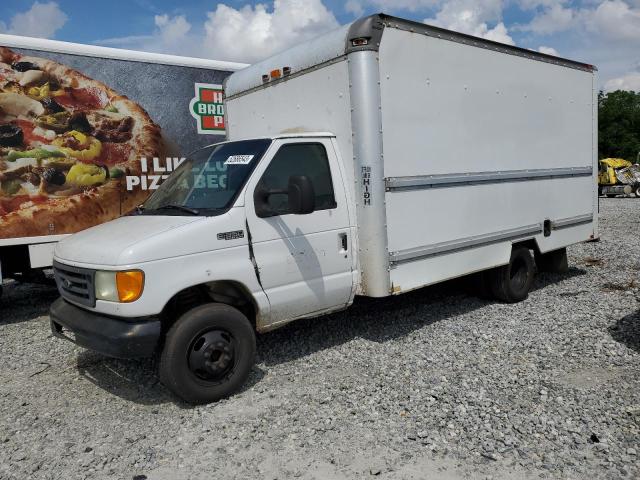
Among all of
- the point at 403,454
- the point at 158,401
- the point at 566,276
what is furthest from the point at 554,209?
the point at 158,401

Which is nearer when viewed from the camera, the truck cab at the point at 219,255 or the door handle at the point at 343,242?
the truck cab at the point at 219,255

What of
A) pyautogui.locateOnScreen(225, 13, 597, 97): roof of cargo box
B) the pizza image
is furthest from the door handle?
the pizza image

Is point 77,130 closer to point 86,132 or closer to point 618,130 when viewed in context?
point 86,132

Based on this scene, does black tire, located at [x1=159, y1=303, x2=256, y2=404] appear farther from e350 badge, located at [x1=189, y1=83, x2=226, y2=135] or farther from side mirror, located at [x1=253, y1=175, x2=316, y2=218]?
e350 badge, located at [x1=189, y1=83, x2=226, y2=135]

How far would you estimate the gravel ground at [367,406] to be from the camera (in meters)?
3.55

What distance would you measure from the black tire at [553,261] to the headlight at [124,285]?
20.2 feet

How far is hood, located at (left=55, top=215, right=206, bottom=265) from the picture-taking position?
13.6 ft

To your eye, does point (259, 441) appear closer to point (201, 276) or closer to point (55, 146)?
point (201, 276)

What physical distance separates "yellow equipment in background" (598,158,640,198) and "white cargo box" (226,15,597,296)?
25306 millimetres

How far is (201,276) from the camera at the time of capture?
14.2 ft

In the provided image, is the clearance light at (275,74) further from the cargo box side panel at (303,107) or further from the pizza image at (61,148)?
the pizza image at (61,148)

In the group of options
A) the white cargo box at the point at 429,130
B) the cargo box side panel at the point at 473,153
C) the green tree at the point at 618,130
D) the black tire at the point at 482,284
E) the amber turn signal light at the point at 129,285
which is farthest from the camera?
the green tree at the point at 618,130

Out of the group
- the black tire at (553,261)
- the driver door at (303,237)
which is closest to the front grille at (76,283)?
the driver door at (303,237)

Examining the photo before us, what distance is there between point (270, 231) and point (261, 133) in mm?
1816
